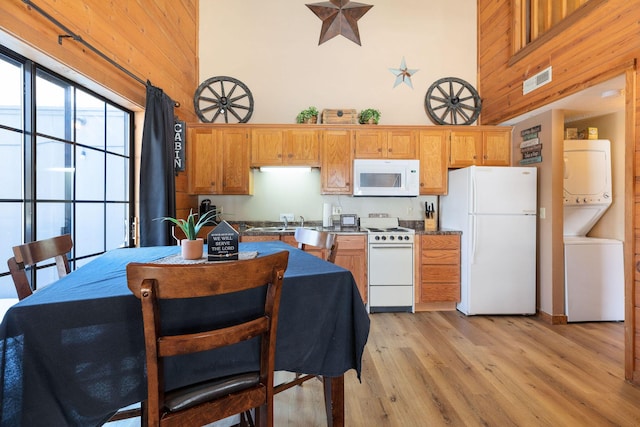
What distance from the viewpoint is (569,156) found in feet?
10.5

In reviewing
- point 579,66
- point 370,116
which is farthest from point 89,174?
point 579,66

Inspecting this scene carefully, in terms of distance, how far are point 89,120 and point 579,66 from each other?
418 cm

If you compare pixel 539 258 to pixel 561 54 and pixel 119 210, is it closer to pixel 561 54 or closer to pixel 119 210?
pixel 561 54

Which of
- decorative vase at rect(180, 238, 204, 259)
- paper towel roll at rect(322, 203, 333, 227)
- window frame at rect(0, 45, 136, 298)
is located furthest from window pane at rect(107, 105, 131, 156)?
paper towel roll at rect(322, 203, 333, 227)

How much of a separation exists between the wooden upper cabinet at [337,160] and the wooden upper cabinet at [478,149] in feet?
4.14

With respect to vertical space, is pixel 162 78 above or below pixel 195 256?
above

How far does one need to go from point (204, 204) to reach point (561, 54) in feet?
13.5

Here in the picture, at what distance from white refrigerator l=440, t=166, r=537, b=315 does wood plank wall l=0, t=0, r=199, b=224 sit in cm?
329

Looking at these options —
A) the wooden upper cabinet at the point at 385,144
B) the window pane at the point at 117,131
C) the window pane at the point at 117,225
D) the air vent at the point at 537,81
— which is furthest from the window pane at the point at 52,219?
the air vent at the point at 537,81

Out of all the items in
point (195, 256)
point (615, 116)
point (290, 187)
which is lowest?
point (195, 256)

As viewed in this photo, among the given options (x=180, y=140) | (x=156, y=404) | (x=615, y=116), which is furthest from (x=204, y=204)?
(x=615, y=116)

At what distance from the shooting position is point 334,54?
3939 mm

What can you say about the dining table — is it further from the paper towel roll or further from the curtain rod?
the paper towel roll

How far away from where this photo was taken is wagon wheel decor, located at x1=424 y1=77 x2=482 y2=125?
394cm
